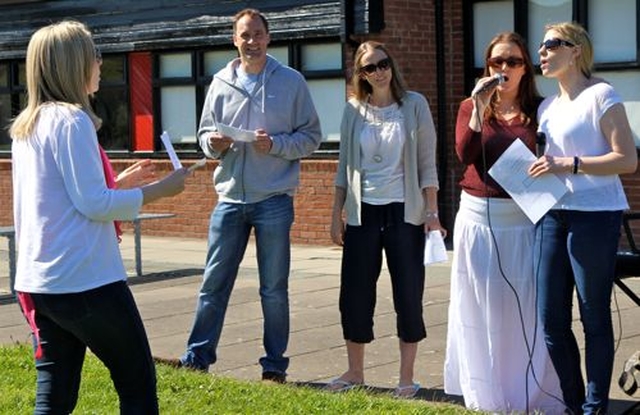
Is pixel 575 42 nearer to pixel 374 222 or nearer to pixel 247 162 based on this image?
pixel 374 222

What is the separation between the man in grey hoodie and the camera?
7.68 m

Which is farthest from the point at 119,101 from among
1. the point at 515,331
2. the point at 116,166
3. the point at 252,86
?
the point at 515,331

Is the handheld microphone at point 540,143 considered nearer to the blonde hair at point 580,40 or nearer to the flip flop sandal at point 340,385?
the blonde hair at point 580,40

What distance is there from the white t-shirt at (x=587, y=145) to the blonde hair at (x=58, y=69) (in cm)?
234

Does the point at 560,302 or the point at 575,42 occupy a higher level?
the point at 575,42

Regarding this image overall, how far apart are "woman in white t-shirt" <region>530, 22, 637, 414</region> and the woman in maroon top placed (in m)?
0.22

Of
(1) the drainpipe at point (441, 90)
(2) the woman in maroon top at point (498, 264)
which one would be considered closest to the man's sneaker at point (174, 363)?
(2) the woman in maroon top at point (498, 264)

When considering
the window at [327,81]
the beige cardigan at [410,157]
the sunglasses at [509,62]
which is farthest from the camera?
the window at [327,81]

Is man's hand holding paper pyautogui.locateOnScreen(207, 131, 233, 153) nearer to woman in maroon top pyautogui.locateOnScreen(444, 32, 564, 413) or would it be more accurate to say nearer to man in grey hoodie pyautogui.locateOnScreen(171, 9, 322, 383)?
man in grey hoodie pyautogui.locateOnScreen(171, 9, 322, 383)

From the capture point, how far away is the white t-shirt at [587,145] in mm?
6238

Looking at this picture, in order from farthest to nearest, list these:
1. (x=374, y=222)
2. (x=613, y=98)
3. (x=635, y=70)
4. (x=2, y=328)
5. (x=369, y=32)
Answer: (x=369, y=32), (x=635, y=70), (x=2, y=328), (x=374, y=222), (x=613, y=98)

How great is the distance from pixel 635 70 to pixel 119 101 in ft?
25.2

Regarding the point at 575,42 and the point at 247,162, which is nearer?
the point at 575,42

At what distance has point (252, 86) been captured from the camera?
7734mm
